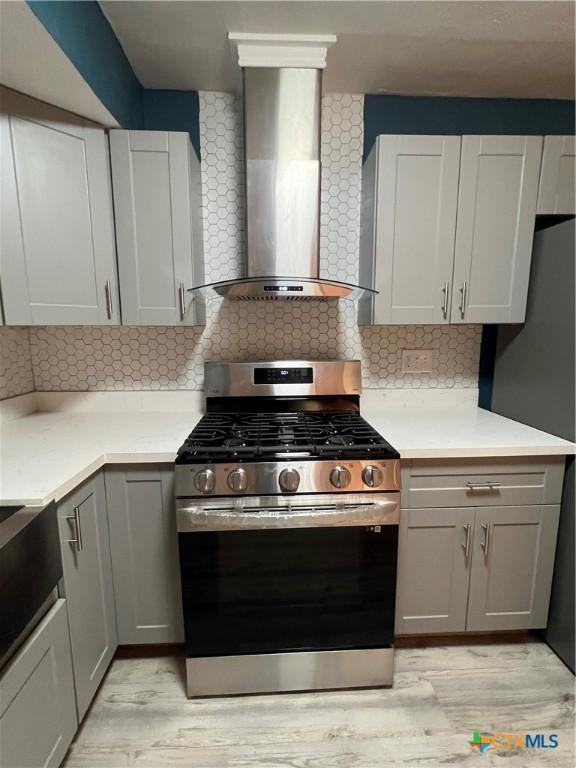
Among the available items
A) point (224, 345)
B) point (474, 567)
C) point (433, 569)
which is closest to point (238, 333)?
point (224, 345)

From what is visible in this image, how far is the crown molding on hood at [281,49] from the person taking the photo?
1.47m

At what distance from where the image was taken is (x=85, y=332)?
1.97 meters

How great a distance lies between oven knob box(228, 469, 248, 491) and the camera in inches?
50.5

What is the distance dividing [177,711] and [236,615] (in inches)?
16.8

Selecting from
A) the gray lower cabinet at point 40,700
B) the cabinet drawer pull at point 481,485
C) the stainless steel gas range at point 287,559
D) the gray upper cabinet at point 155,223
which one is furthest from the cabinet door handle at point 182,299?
the cabinet drawer pull at point 481,485

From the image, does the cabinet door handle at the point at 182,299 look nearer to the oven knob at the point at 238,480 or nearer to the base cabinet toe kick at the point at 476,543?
the oven knob at the point at 238,480

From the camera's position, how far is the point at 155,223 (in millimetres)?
1620

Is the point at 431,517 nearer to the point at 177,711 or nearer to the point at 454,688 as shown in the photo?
the point at 454,688

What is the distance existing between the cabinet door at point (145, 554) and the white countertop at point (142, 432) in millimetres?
113

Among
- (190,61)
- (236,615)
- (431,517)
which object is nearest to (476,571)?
(431,517)

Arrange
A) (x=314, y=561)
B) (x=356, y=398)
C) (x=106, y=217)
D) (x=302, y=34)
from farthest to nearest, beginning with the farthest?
(x=356, y=398) < (x=106, y=217) < (x=302, y=34) < (x=314, y=561)

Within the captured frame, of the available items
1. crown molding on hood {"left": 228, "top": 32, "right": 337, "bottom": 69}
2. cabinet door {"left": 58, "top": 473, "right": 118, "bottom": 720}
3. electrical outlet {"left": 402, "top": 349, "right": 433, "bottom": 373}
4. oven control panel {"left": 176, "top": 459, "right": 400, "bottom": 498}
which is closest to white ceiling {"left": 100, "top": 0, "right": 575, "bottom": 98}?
crown molding on hood {"left": 228, "top": 32, "right": 337, "bottom": 69}

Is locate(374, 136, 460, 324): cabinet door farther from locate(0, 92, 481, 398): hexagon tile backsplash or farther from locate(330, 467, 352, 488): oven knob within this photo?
locate(330, 467, 352, 488): oven knob

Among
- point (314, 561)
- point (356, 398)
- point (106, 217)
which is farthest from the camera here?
point (356, 398)
